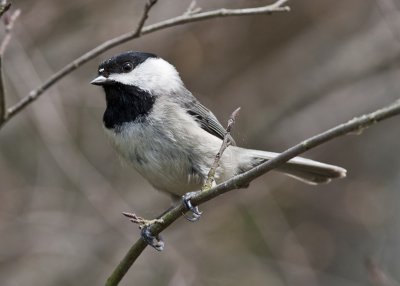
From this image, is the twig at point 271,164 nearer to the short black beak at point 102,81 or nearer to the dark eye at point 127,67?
the short black beak at point 102,81

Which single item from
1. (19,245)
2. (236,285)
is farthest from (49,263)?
(236,285)

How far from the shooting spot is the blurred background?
217 inches

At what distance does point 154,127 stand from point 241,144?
5.24 ft

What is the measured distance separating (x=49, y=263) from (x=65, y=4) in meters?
2.13

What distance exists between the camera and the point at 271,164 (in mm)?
2350

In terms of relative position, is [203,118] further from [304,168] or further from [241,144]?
[241,144]

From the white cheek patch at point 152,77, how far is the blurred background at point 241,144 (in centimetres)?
123

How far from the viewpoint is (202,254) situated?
19.1ft

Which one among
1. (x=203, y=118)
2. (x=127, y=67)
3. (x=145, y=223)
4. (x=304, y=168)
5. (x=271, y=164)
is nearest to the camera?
(x=271, y=164)

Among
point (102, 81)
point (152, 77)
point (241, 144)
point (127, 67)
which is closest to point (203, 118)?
point (152, 77)

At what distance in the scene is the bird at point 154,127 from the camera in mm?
3730

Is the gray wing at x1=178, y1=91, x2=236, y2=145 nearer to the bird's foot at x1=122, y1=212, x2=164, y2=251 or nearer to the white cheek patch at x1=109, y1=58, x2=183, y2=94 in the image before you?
the white cheek patch at x1=109, y1=58, x2=183, y2=94

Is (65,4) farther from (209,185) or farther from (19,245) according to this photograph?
(209,185)

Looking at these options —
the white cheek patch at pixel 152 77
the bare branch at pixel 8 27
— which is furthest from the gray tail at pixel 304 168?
the bare branch at pixel 8 27
